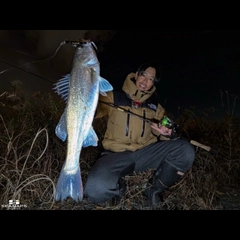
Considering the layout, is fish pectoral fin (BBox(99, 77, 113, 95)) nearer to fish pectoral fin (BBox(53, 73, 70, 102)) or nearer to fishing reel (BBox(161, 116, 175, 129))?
fish pectoral fin (BBox(53, 73, 70, 102))

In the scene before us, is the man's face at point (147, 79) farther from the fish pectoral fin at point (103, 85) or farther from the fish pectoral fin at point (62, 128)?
the fish pectoral fin at point (62, 128)

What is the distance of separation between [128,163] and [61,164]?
3.60 feet

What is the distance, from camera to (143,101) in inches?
137

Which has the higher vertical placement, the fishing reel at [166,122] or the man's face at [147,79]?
the man's face at [147,79]

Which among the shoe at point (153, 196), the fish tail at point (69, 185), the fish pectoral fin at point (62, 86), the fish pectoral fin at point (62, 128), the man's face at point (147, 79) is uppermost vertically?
the man's face at point (147, 79)

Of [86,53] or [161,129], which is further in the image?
[161,129]

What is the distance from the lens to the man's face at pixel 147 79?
3.35m

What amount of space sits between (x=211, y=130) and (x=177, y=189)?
1.71 meters

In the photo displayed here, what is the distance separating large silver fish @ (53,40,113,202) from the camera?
2316 mm

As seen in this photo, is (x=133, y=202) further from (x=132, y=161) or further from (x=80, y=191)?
(x=80, y=191)

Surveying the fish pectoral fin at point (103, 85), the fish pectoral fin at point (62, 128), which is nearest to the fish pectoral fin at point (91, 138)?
the fish pectoral fin at point (62, 128)

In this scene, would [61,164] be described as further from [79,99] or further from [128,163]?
[79,99]

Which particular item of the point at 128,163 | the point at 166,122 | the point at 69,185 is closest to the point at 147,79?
the point at 166,122

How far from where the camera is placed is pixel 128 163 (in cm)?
331
